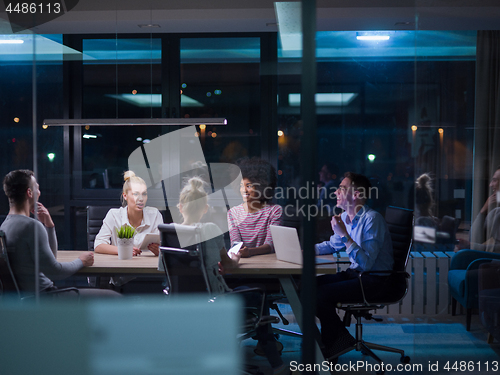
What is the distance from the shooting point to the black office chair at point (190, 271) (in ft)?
9.41

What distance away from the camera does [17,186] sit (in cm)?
330

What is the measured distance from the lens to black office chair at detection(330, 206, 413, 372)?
3471 mm

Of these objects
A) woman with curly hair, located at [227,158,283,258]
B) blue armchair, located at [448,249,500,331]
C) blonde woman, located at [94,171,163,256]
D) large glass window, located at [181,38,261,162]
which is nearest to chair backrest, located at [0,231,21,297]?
blonde woman, located at [94,171,163,256]

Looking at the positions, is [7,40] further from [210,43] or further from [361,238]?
[361,238]

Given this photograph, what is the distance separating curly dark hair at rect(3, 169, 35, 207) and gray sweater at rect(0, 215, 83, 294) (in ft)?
0.44

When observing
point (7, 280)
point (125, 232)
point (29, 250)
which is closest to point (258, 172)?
point (125, 232)

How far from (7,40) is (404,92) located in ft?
13.9

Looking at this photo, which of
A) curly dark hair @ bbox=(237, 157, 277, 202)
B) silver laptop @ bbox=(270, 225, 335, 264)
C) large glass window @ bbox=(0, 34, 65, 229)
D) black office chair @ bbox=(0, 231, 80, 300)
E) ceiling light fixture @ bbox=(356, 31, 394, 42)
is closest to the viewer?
black office chair @ bbox=(0, 231, 80, 300)

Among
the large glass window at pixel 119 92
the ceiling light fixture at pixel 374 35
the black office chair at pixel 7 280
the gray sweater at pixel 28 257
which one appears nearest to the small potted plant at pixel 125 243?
the gray sweater at pixel 28 257

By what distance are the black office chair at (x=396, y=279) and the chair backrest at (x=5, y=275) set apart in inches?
94.6

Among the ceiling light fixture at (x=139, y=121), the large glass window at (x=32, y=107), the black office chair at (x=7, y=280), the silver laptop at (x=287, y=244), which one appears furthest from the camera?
the large glass window at (x=32, y=107)

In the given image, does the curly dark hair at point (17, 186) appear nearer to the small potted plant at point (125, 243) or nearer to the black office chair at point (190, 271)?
the small potted plant at point (125, 243)

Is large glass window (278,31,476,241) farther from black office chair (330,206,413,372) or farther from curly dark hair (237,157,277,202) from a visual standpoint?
black office chair (330,206,413,372)

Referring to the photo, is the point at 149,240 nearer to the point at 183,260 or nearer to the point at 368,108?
the point at 183,260
